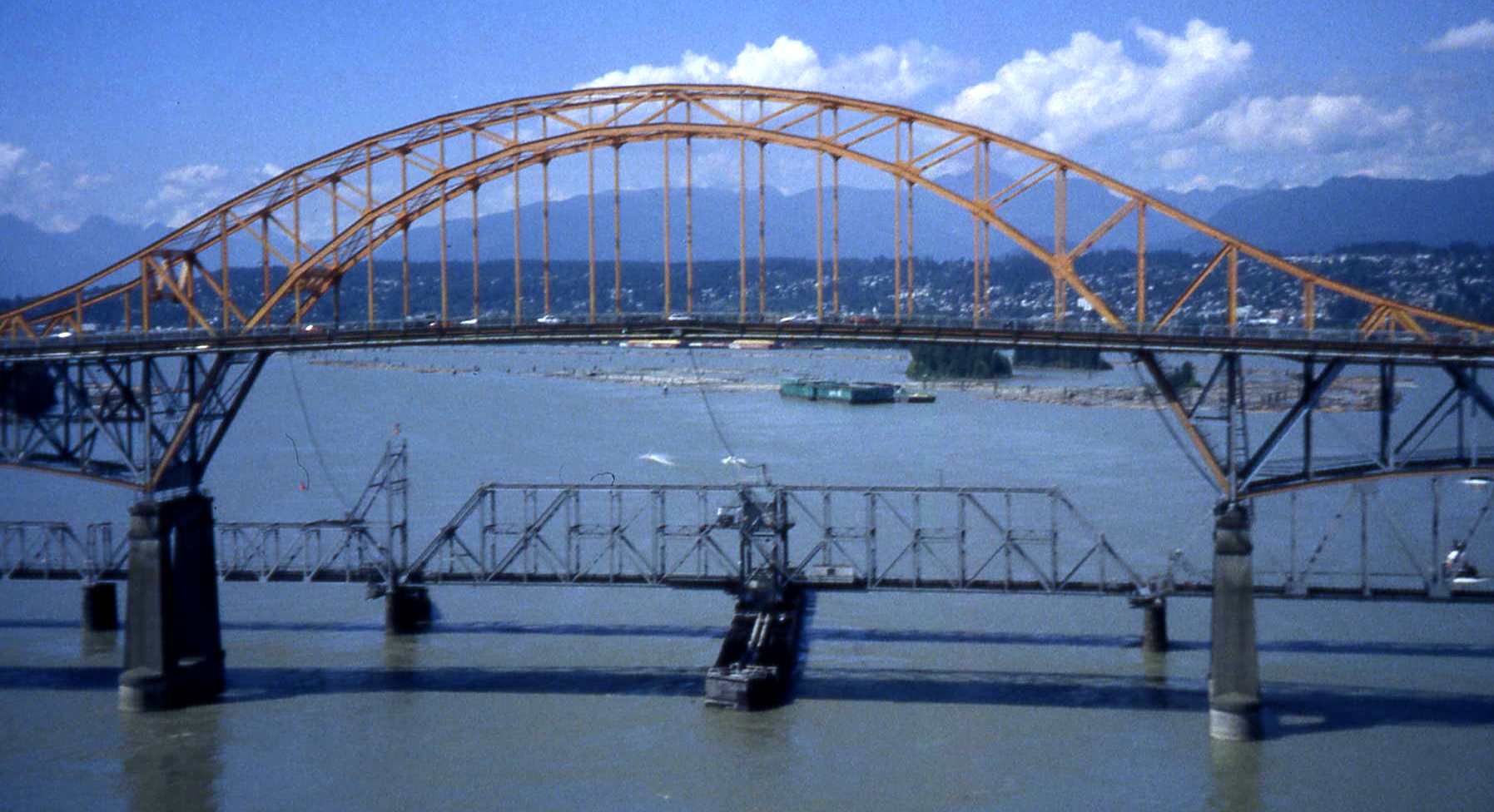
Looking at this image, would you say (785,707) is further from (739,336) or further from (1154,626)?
(1154,626)

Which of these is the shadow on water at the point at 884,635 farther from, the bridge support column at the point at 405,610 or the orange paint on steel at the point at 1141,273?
the orange paint on steel at the point at 1141,273

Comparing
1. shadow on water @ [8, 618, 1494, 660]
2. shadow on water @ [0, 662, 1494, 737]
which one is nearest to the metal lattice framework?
shadow on water @ [8, 618, 1494, 660]

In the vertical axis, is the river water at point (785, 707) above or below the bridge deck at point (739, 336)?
below

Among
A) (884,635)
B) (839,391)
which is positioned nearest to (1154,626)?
(884,635)

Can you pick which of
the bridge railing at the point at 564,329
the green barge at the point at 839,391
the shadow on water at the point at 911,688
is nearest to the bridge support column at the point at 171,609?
the shadow on water at the point at 911,688

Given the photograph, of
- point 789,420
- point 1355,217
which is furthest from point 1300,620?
point 1355,217
